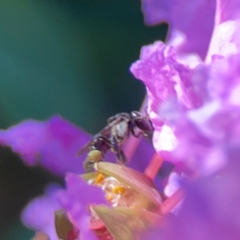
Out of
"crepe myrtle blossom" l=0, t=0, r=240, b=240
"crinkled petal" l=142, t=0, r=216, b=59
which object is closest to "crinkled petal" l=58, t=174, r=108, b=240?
"crepe myrtle blossom" l=0, t=0, r=240, b=240

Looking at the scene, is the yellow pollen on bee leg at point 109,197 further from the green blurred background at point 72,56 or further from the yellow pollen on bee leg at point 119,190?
the green blurred background at point 72,56

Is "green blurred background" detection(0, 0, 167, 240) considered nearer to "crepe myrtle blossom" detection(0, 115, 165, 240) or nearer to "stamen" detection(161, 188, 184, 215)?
"crepe myrtle blossom" detection(0, 115, 165, 240)

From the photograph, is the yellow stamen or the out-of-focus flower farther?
the yellow stamen

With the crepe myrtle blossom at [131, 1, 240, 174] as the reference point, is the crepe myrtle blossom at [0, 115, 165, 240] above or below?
below

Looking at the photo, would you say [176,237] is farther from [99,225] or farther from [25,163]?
[25,163]

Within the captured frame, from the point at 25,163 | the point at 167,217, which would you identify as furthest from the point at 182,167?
the point at 25,163

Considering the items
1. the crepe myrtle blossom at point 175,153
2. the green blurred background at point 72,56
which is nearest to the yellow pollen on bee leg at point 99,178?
the crepe myrtle blossom at point 175,153

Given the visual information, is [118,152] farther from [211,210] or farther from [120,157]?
[211,210]
